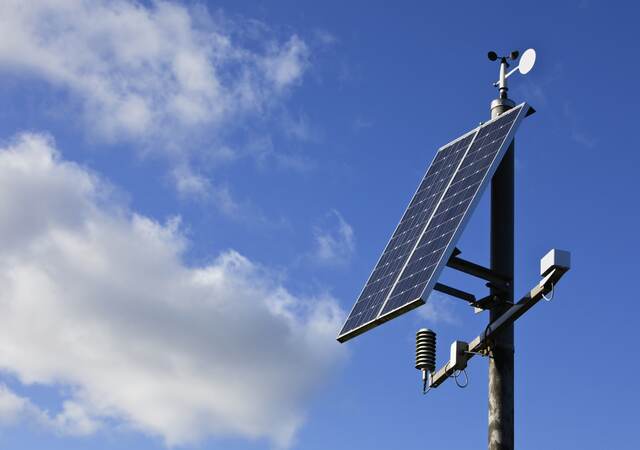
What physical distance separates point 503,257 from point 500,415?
7.70 feet

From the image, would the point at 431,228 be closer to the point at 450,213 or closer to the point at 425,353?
the point at 450,213

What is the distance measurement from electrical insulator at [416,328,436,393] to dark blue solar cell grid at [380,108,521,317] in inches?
25.1

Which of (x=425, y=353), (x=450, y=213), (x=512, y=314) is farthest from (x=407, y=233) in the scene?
(x=512, y=314)

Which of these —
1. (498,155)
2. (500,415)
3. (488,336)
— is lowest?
(500,415)

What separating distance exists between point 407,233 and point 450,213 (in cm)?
197

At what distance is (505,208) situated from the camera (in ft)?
49.0

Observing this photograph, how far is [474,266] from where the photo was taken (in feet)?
47.1

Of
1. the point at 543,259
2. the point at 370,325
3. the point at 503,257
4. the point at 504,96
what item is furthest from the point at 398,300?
the point at 504,96

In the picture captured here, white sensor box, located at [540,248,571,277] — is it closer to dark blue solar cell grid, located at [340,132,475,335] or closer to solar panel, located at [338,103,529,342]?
solar panel, located at [338,103,529,342]

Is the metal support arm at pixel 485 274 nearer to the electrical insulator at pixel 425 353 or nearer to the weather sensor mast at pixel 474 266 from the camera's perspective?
the weather sensor mast at pixel 474 266

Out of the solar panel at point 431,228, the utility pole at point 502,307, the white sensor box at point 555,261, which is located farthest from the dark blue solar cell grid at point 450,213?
the white sensor box at point 555,261

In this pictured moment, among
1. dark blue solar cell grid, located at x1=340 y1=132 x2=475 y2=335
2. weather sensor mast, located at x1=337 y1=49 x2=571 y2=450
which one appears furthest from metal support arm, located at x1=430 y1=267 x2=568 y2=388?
dark blue solar cell grid, located at x1=340 y1=132 x2=475 y2=335

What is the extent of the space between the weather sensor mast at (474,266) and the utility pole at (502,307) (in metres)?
→ 0.01

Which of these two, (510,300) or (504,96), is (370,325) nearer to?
(510,300)
